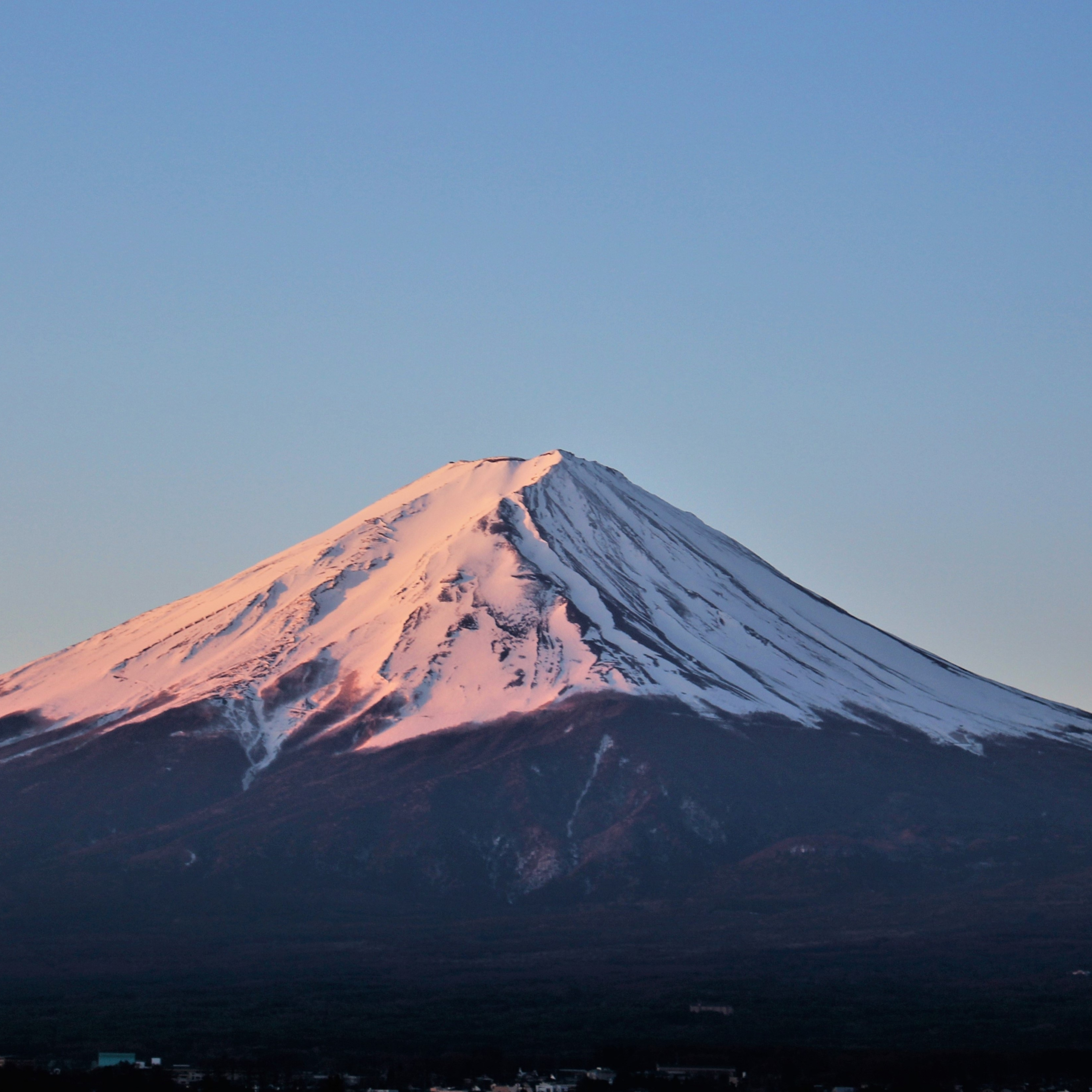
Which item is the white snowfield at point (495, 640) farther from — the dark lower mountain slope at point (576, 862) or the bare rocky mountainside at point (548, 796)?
the dark lower mountain slope at point (576, 862)

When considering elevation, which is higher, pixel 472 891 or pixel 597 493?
pixel 597 493

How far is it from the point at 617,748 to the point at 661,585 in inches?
1408

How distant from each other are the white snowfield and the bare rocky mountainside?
15.9 inches

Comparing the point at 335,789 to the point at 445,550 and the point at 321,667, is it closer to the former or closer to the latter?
the point at 321,667

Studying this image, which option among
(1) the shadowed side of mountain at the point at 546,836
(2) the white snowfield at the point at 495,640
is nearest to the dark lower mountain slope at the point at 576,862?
(1) the shadowed side of mountain at the point at 546,836

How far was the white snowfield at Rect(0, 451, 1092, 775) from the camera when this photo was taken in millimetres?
147000

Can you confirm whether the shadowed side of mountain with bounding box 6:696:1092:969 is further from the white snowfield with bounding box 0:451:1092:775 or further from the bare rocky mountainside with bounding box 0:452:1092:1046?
the white snowfield with bounding box 0:451:1092:775

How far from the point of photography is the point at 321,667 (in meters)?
152

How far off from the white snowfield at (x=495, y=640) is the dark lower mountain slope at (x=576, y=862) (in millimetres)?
4680

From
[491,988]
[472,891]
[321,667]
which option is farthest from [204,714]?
[491,988]

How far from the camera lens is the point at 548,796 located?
132 meters

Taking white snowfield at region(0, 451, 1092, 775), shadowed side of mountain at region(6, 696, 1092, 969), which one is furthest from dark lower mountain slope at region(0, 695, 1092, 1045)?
white snowfield at region(0, 451, 1092, 775)

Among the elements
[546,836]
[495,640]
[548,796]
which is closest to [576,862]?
[546,836]

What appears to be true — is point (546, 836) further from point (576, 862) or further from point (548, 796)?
point (548, 796)
